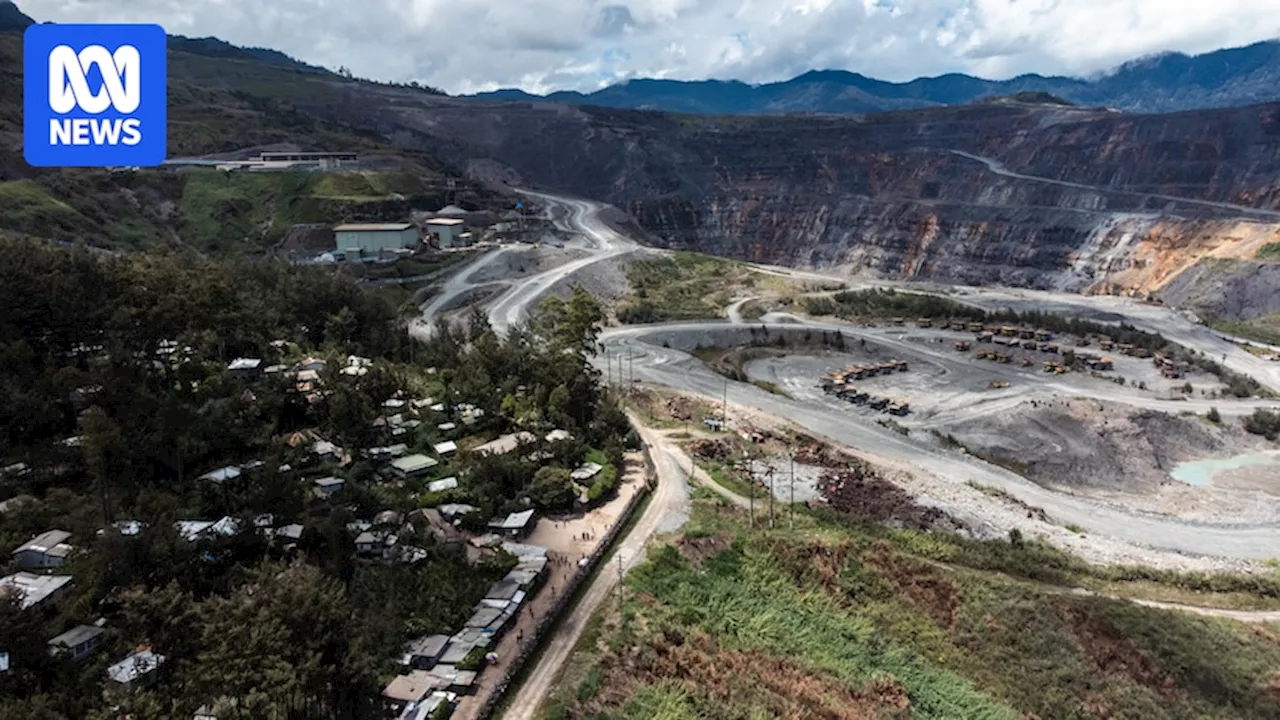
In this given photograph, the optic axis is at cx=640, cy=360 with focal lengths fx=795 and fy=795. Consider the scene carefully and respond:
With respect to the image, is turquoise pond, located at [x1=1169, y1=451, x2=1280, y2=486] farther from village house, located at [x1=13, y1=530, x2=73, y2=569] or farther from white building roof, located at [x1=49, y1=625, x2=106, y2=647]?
village house, located at [x1=13, y1=530, x2=73, y2=569]

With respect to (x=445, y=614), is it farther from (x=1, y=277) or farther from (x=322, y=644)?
(x=1, y=277)

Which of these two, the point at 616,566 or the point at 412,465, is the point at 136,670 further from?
the point at 412,465

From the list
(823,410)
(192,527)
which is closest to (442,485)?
(192,527)

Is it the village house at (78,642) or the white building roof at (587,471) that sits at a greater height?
the white building roof at (587,471)

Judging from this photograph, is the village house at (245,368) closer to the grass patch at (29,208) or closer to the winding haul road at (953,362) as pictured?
the winding haul road at (953,362)

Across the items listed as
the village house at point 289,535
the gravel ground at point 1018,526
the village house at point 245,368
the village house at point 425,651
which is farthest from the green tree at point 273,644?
the gravel ground at point 1018,526
